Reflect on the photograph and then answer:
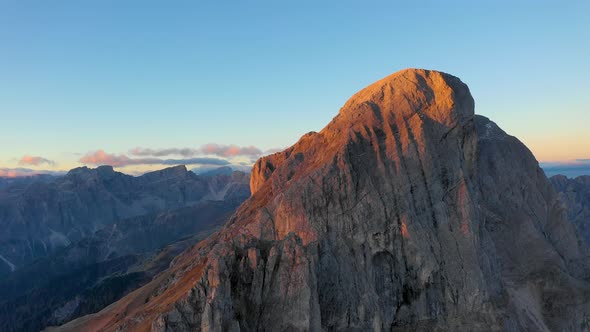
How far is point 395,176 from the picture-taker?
72375mm

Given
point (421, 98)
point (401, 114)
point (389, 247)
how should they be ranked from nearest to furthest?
point (389, 247) < point (401, 114) < point (421, 98)

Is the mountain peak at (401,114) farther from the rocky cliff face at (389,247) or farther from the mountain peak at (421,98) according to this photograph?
the rocky cliff face at (389,247)

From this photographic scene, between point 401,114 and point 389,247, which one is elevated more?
point 401,114

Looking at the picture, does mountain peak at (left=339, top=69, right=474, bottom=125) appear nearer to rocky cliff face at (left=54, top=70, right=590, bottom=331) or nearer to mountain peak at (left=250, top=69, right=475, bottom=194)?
mountain peak at (left=250, top=69, right=475, bottom=194)

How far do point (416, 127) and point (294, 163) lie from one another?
25.8m

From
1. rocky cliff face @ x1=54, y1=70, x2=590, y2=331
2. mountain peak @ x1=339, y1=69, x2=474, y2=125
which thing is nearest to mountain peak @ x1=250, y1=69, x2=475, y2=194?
mountain peak @ x1=339, y1=69, x2=474, y2=125

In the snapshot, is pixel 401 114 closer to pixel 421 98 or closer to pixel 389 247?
pixel 421 98

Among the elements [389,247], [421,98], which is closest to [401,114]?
[421,98]

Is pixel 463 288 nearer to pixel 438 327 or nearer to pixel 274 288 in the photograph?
pixel 438 327

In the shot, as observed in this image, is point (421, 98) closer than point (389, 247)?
No

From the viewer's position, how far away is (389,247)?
67.4 m

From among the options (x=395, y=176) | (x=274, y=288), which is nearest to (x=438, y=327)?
(x=395, y=176)

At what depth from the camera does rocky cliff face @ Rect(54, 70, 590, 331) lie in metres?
52.3

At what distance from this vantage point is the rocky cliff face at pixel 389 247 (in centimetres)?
5231
